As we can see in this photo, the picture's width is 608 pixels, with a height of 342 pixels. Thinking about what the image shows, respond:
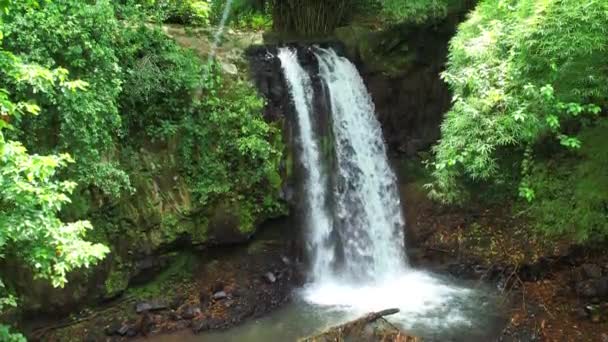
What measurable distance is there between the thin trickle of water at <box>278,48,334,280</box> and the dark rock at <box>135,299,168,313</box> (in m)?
2.65

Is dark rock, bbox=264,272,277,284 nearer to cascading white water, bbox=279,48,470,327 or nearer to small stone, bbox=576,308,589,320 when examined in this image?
cascading white water, bbox=279,48,470,327

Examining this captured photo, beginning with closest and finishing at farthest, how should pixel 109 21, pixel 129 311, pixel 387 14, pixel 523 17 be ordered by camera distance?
pixel 523 17 < pixel 109 21 < pixel 129 311 < pixel 387 14

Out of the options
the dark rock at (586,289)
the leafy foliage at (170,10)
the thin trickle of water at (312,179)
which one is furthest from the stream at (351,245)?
the leafy foliage at (170,10)

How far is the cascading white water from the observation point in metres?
8.55

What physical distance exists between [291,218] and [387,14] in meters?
5.05

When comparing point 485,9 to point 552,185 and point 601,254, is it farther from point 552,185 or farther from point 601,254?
point 601,254

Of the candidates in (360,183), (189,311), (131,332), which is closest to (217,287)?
(189,311)

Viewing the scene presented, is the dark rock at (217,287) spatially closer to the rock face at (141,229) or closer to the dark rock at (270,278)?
the rock face at (141,229)

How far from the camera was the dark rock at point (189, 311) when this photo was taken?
7.50 meters

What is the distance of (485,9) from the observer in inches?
263

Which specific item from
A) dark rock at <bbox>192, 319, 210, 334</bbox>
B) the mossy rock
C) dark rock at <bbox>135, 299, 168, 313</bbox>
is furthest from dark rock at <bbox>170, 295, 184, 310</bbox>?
the mossy rock

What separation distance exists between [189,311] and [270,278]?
1458 millimetres

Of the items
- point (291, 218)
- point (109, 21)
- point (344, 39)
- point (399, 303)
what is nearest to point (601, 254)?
point (399, 303)

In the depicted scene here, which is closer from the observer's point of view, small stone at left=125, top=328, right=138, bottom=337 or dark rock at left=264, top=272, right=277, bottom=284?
small stone at left=125, top=328, right=138, bottom=337
